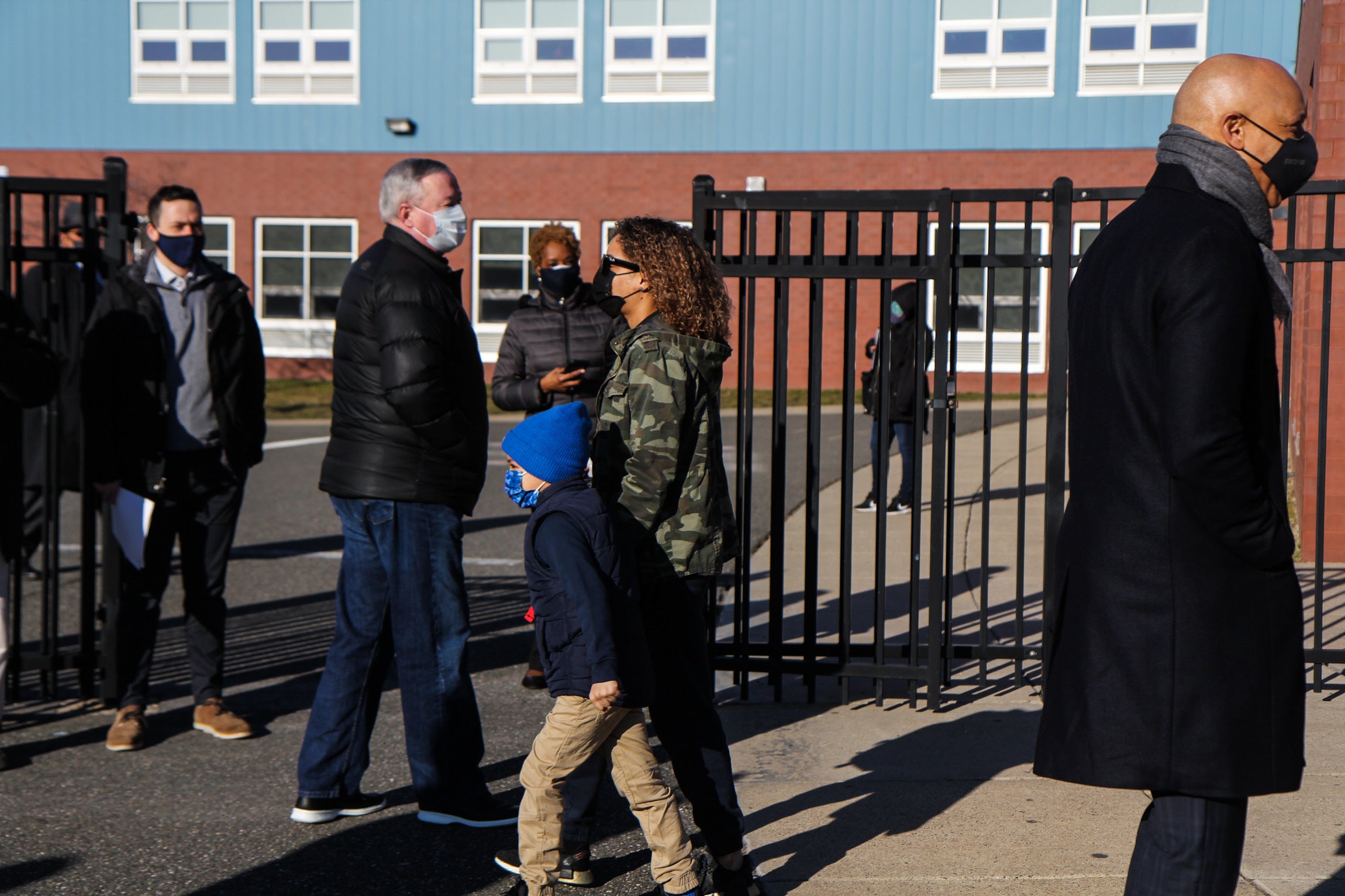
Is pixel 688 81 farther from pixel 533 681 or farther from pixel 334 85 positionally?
pixel 533 681

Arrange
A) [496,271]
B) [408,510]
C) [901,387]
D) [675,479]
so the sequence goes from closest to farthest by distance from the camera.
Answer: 1. [675,479]
2. [408,510]
3. [901,387]
4. [496,271]

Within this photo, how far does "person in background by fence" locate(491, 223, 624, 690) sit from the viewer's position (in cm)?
548

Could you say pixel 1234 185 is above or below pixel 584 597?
above

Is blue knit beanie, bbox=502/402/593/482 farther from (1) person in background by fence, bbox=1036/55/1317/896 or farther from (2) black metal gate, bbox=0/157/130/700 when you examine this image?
(2) black metal gate, bbox=0/157/130/700

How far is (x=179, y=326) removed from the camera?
195 inches

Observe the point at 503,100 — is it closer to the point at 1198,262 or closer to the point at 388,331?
the point at 388,331

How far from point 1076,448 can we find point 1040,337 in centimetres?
2357

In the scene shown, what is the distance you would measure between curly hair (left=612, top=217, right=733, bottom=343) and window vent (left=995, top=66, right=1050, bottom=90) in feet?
72.9

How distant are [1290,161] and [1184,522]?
71 centimetres

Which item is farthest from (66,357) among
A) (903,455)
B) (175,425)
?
(903,455)

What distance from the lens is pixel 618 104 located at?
83.7 feet

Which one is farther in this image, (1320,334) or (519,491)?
(1320,334)

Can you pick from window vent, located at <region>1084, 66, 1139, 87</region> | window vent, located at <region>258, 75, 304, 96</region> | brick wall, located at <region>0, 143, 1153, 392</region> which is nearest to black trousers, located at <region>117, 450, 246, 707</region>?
brick wall, located at <region>0, 143, 1153, 392</region>

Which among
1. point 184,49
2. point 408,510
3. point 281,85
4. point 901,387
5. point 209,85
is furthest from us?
point 209,85
